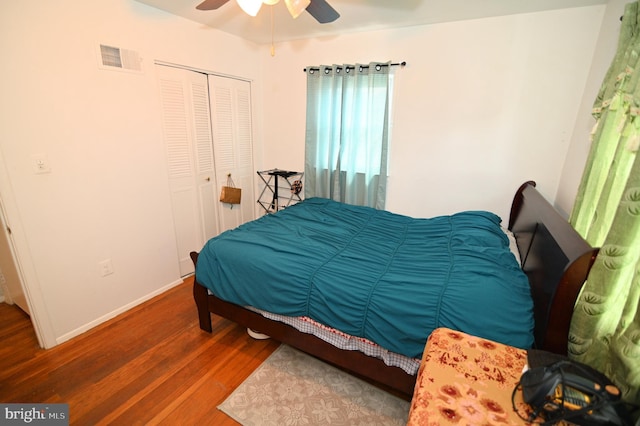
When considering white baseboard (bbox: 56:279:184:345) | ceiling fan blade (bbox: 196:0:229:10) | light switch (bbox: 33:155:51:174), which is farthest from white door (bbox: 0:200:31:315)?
ceiling fan blade (bbox: 196:0:229:10)

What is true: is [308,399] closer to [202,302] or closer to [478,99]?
[202,302]

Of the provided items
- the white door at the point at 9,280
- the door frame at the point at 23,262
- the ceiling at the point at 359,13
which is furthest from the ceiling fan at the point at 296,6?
the white door at the point at 9,280

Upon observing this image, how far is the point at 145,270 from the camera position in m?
2.58

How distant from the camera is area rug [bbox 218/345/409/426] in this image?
1.57 meters

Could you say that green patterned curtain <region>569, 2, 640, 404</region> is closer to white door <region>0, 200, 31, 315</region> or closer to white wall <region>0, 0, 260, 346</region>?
white wall <region>0, 0, 260, 346</region>

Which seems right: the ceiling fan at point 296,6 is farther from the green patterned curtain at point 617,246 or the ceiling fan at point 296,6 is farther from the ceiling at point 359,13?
the green patterned curtain at point 617,246

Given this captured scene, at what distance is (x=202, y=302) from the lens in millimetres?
2127

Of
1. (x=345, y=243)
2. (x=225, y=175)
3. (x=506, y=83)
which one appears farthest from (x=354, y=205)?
(x=506, y=83)

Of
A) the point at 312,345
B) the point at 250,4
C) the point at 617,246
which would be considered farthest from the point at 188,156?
the point at 617,246

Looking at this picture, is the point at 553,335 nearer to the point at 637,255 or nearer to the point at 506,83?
the point at 637,255

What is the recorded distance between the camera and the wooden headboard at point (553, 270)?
1071 mm

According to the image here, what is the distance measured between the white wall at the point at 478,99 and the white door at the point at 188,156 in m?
1.26

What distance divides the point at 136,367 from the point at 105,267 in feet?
2.86

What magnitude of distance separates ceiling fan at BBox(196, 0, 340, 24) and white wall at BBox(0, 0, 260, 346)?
2.83ft
